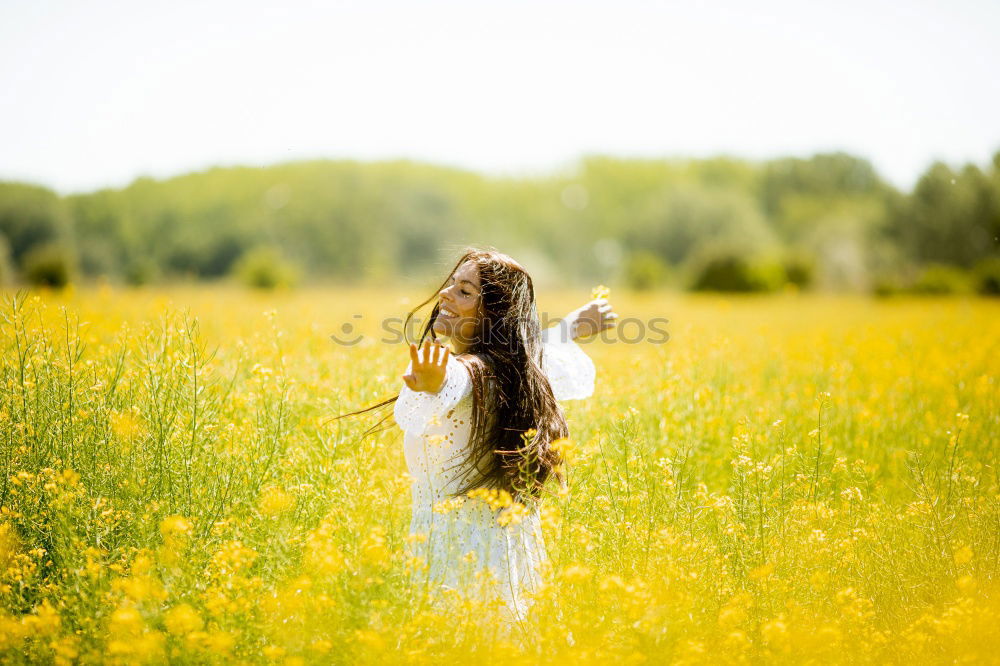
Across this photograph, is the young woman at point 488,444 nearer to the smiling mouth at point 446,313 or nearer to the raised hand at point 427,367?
the smiling mouth at point 446,313

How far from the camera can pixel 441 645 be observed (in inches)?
103

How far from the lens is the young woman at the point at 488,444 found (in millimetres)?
2848

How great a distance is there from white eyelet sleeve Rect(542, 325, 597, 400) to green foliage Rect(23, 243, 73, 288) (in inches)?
857

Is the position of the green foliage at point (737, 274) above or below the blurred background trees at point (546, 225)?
below

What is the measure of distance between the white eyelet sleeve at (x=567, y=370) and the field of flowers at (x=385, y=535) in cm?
33

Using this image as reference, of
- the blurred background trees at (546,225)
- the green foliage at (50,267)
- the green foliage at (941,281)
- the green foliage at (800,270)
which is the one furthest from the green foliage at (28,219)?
Answer: the green foliage at (800,270)

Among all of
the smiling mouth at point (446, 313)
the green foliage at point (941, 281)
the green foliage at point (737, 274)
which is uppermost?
the green foliage at point (737, 274)

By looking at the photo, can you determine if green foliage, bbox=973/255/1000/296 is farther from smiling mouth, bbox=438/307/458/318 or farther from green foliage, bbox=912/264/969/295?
smiling mouth, bbox=438/307/458/318

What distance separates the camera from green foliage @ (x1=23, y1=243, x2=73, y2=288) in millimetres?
21700

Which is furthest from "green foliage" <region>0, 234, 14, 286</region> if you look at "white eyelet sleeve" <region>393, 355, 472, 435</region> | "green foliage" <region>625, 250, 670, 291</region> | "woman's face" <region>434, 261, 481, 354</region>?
"green foliage" <region>625, 250, 670, 291</region>

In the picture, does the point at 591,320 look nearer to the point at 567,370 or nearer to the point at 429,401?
the point at 567,370

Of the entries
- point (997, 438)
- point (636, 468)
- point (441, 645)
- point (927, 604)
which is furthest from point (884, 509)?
point (441, 645)

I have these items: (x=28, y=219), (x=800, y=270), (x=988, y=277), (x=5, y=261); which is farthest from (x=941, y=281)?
(x=28, y=219)

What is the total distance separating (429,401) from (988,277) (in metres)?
24.3
